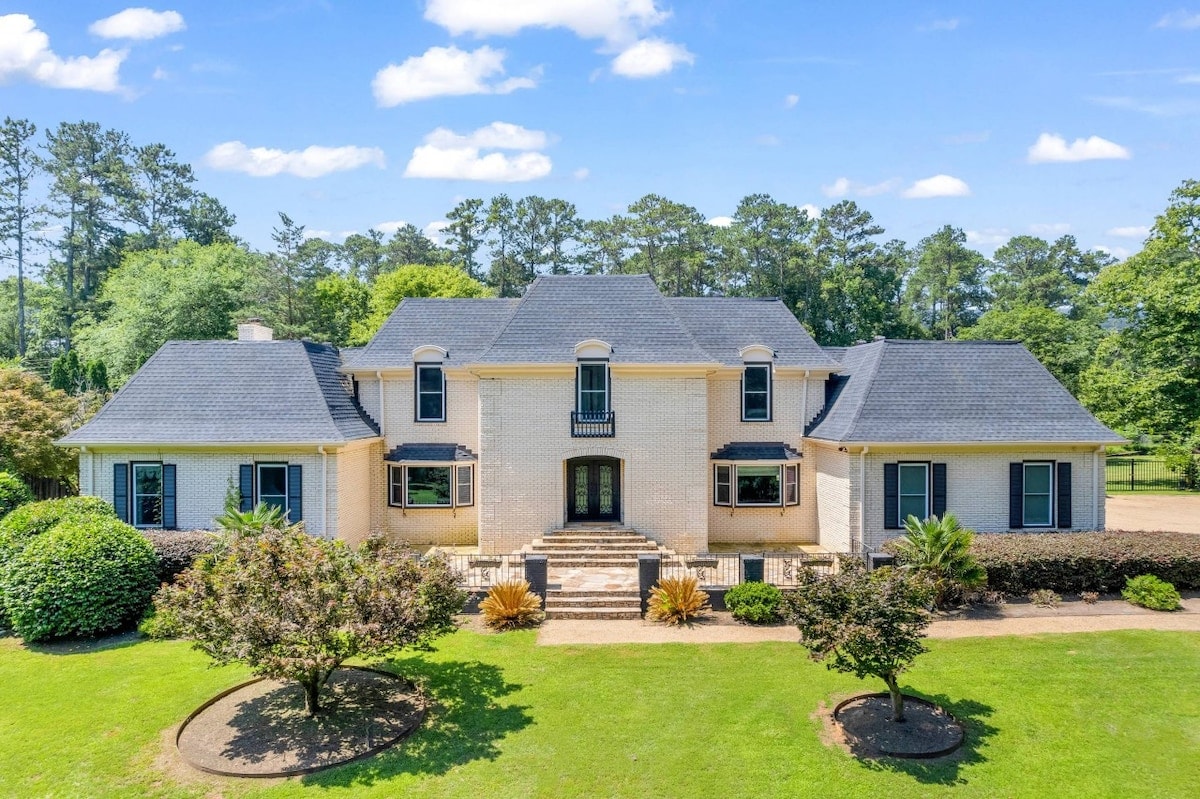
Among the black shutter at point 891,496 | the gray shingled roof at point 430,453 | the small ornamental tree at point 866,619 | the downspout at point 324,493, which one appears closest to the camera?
the small ornamental tree at point 866,619

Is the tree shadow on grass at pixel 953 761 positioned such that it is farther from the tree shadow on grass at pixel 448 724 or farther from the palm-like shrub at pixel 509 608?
the palm-like shrub at pixel 509 608

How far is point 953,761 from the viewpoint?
878cm

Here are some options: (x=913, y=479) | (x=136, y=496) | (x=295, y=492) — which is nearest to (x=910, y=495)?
(x=913, y=479)

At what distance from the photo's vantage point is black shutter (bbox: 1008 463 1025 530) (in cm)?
1781

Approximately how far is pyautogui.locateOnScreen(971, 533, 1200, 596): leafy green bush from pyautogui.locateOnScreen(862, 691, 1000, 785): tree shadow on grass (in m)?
5.93

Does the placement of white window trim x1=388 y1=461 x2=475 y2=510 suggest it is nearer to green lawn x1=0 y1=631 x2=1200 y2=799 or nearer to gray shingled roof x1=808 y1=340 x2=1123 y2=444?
green lawn x1=0 y1=631 x2=1200 y2=799

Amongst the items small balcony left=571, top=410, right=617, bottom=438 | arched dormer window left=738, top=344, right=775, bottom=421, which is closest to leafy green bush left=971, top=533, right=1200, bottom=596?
arched dormer window left=738, top=344, right=775, bottom=421

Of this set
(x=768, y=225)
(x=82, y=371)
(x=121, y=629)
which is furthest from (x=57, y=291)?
(x=768, y=225)

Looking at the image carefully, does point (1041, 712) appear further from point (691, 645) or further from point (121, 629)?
point (121, 629)

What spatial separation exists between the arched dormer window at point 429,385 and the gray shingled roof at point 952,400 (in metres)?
11.3

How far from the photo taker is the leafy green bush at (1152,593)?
14367 millimetres

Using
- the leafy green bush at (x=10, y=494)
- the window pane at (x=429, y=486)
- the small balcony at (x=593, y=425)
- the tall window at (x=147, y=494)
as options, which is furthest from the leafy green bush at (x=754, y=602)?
the leafy green bush at (x=10, y=494)

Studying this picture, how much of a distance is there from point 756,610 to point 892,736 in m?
4.65

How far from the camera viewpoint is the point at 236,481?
689 inches
